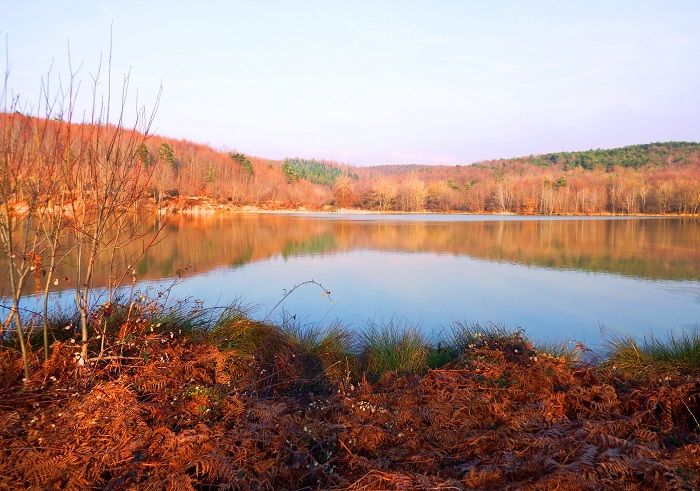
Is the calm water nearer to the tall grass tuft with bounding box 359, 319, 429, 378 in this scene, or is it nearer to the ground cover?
the ground cover

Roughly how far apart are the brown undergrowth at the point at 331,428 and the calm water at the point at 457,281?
170 cm

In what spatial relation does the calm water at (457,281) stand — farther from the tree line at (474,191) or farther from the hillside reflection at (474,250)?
the tree line at (474,191)

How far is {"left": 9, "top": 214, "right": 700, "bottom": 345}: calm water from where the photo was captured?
26.1 feet

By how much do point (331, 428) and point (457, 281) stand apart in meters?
9.14

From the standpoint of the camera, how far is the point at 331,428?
8.98 ft

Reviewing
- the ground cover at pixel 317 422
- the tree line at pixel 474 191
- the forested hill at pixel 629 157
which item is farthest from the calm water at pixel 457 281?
the forested hill at pixel 629 157

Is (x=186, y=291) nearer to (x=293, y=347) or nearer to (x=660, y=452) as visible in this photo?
(x=293, y=347)

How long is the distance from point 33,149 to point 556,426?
4.40m

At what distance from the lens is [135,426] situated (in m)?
2.61

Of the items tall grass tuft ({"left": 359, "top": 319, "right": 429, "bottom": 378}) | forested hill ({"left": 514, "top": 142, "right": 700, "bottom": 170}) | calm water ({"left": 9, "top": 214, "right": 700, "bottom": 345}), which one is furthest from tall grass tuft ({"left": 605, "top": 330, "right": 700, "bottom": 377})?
forested hill ({"left": 514, "top": 142, "right": 700, "bottom": 170})

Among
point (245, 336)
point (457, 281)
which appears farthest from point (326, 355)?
point (457, 281)

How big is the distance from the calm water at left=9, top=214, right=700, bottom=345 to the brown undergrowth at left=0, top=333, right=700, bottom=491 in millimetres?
1697

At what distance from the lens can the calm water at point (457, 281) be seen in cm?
794

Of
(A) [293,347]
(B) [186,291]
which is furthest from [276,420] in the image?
(B) [186,291]
